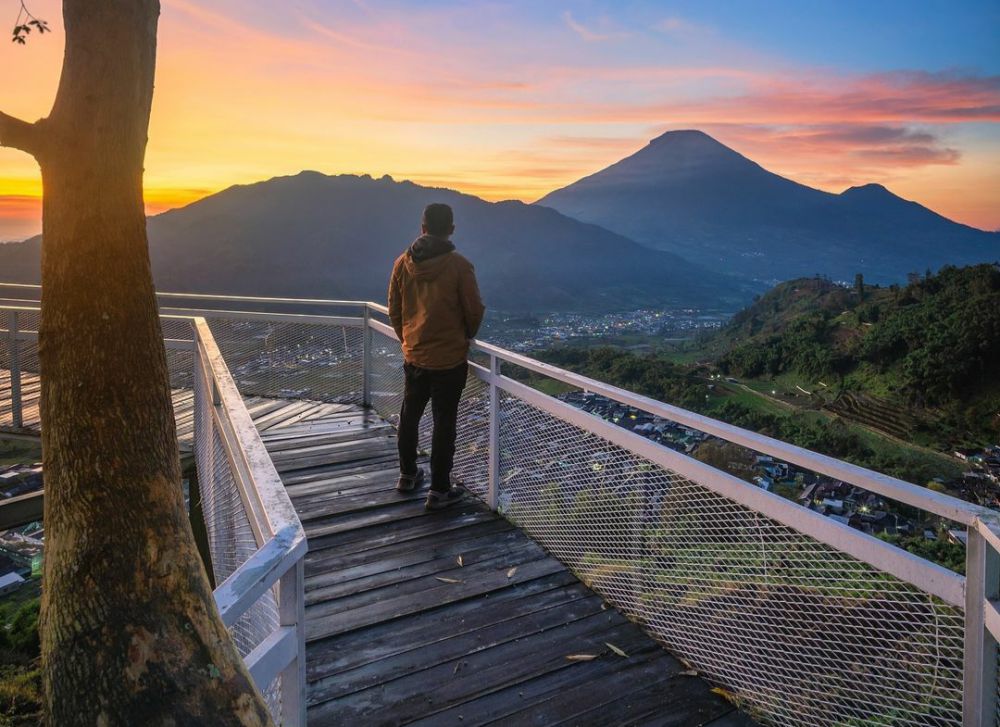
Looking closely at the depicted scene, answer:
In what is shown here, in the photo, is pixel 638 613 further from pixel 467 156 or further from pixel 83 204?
pixel 467 156

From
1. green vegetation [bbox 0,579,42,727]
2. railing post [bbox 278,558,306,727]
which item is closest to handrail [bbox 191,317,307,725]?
railing post [bbox 278,558,306,727]

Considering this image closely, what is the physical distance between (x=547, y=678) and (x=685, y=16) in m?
18.9

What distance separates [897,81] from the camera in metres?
30.1

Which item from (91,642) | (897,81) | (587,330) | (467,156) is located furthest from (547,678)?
(587,330)

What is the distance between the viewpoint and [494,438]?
4.57m

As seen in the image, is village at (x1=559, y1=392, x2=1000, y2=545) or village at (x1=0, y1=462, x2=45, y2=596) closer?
village at (x1=559, y1=392, x2=1000, y2=545)

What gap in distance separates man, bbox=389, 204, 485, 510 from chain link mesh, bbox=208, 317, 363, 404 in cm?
314

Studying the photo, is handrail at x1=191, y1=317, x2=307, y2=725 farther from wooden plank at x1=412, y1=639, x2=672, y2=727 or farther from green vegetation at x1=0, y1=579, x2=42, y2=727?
green vegetation at x1=0, y1=579, x2=42, y2=727

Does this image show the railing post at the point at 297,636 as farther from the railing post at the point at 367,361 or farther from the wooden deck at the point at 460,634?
the railing post at the point at 367,361

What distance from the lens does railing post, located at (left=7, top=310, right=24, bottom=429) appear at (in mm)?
7957

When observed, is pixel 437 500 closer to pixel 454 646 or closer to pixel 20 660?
pixel 454 646

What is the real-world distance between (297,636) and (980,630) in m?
1.76

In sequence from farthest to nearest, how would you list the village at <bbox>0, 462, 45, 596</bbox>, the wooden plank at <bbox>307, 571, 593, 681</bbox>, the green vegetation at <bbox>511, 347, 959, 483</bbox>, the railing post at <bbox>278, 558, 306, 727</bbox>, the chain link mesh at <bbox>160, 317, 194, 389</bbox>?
the green vegetation at <bbox>511, 347, 959, 483</bbox>
the chain link mesh at <bbox>160, 317, 194, 389</bbox>
the village at <bbox>0, 462, 45, 596</bbox>
the wooden plank at <bbox>307, 571, 593, 681</bbox>
the railing post at <bbox>278, 558, 306, 727</bbox>

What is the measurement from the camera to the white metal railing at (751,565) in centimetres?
184
